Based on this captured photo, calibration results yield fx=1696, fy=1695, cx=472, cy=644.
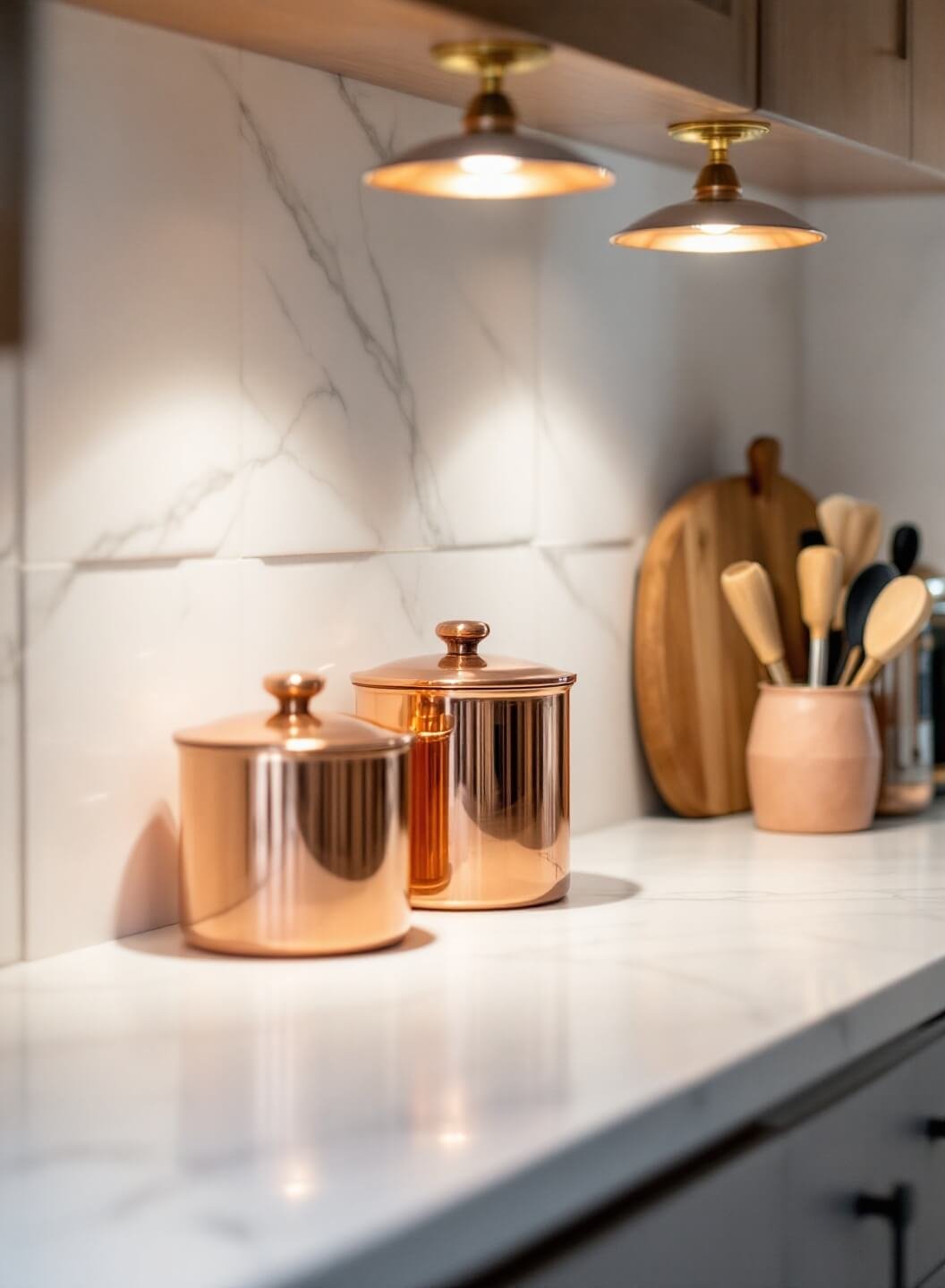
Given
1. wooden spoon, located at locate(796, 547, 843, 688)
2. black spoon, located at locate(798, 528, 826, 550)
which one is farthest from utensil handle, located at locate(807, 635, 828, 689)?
black spoon, located at locate(798, 528, 826, 550)

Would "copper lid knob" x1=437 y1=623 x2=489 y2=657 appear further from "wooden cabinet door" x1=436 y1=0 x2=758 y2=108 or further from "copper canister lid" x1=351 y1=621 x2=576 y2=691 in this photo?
"wooden cabinet door" x1=436 y1=0 x2=758 y2=108

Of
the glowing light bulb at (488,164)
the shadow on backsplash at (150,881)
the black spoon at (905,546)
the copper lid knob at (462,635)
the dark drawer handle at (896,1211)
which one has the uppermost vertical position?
the glowing light bulb at (488,164)

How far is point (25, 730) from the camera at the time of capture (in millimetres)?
1113

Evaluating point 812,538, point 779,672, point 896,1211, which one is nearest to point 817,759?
point 779,672

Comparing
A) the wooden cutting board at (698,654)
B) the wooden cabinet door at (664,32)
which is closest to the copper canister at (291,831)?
the wooden cabinet door at (664,32)

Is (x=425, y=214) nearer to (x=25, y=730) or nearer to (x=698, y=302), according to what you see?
(x=698, y=302)

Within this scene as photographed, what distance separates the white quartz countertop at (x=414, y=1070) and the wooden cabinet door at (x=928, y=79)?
707mm

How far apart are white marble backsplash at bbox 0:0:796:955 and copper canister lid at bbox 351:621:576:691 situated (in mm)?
75

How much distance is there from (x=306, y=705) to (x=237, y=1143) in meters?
0.40

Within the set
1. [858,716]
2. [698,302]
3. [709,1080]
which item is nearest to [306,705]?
[709,1080]

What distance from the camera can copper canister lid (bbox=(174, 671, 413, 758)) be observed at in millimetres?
1104

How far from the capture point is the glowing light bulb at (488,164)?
41.9 inches

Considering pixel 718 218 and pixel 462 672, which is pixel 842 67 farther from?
pixel 462 672

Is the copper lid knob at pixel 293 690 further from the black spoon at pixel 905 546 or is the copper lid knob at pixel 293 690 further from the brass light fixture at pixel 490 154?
the black spoon at pixel 905 546
